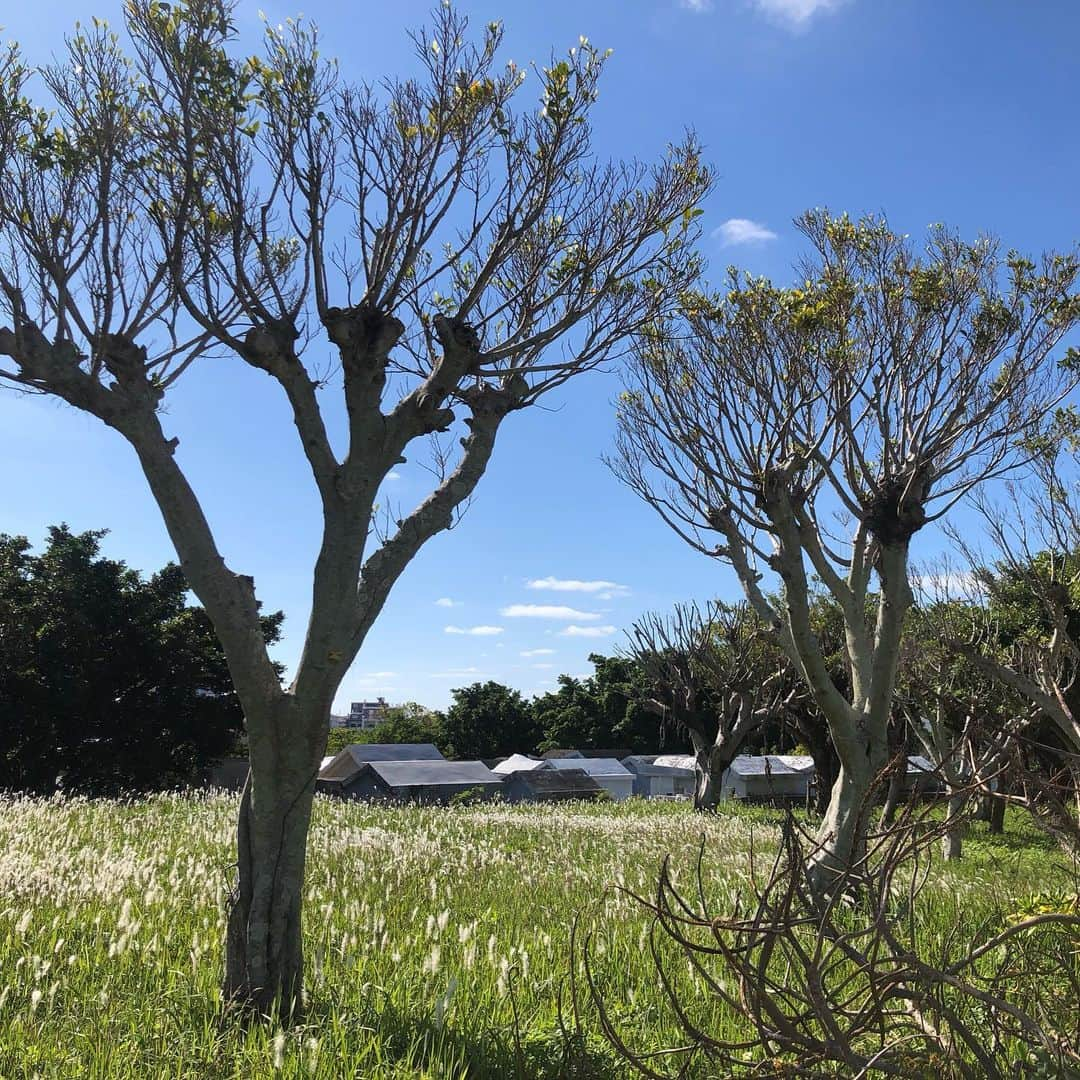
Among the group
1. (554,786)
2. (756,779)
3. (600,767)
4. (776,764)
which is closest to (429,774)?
(554,786)

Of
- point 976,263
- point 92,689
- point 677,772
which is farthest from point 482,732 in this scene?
point 976,263

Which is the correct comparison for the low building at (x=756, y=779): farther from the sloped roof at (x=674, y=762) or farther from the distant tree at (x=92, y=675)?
the distant tree at (x=92, y=675)

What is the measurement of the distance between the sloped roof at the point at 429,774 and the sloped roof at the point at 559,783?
1489 millimetres

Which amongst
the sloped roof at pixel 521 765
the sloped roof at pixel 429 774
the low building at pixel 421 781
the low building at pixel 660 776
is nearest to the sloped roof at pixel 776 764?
the low building at pixel 660 776

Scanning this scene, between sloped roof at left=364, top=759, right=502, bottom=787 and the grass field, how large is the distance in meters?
19.1

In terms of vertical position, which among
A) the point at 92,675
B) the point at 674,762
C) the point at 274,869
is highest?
the point at 92,675

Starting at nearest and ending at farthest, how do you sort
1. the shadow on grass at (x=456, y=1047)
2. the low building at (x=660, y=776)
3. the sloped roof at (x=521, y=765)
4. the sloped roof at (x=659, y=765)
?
the shadow on grass at (x=456, y=1047), the sloped roof at (x=521, y=765), the sloped roof at (x=659, y=765), the low building at (x=660, y=776)

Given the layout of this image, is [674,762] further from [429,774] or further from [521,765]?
[429,774]

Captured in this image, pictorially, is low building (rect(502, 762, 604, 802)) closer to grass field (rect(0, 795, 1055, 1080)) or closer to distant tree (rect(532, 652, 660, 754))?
grass field (rect(0, 795, 1055, 1080))

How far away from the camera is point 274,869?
→ 15.9 ft

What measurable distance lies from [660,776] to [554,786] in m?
24.7

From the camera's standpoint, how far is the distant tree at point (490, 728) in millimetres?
66250

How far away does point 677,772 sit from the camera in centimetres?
5538

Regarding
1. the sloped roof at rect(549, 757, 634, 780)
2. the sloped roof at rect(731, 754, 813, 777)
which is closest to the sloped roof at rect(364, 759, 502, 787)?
the sloped roof at rect(549, 757, 634, 780)
